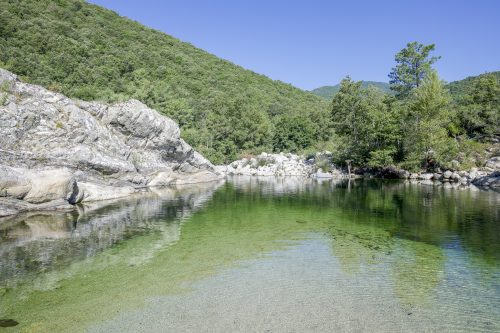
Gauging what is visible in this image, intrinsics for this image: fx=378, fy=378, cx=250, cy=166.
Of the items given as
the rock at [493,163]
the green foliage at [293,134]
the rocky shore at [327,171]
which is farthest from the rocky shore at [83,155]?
the green foliage at [293,134]

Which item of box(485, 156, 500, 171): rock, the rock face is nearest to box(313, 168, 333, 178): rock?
box(485, 156, 500, 171): rock

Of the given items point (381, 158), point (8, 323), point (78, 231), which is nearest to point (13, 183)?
point (78, 231)

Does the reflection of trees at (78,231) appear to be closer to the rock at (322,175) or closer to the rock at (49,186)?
the rock at (49,186)

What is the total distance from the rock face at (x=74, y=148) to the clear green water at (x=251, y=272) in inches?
133

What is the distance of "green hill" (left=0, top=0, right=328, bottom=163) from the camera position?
72475 millimetres

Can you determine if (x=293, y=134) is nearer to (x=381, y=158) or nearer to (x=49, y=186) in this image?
(x=381, y=158)

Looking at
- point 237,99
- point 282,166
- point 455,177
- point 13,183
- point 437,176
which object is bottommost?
point 455,177

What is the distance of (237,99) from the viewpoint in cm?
9238

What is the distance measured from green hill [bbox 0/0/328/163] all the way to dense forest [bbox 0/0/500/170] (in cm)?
26

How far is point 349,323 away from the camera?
1005 cm

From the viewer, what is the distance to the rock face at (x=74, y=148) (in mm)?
28281

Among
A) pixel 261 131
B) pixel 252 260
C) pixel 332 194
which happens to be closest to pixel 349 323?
pixel 252 260

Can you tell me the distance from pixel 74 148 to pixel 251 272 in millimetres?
29251

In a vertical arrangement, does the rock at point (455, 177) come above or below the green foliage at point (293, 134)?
below
